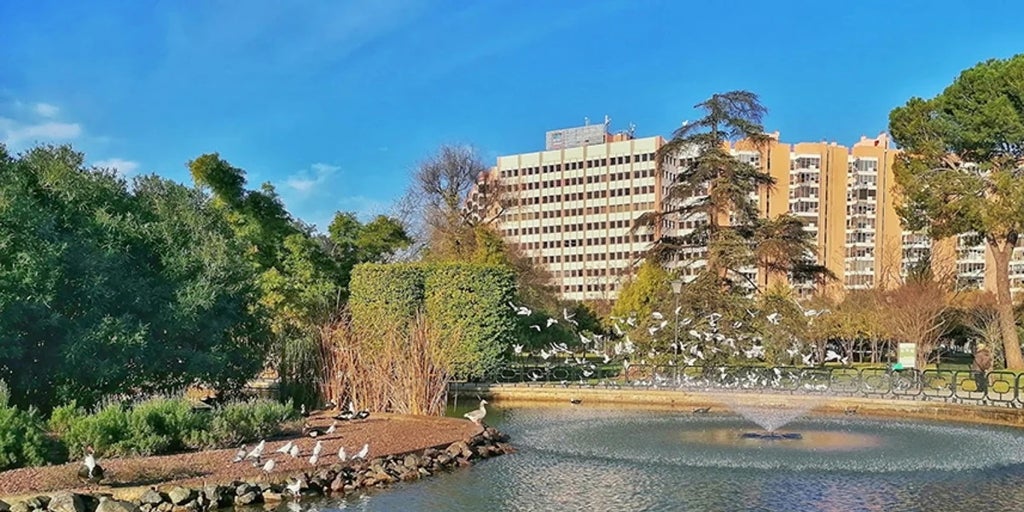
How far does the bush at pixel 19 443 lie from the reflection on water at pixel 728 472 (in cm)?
287

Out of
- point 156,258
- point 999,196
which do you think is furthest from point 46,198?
point 999,196

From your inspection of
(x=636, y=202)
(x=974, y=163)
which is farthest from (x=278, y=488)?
(x=636, y=202)

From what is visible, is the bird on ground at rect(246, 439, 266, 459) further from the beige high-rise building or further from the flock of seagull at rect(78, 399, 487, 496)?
the beige high-rise building

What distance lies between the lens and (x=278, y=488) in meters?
8.55

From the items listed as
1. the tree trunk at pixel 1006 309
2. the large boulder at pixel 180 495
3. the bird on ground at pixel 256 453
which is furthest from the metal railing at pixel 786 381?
the large boulder at pixel 180 495

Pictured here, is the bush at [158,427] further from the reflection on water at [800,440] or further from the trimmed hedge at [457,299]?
the trimmed hedge at [457,299]

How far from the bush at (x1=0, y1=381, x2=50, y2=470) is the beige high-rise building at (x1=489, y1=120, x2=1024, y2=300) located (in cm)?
6264

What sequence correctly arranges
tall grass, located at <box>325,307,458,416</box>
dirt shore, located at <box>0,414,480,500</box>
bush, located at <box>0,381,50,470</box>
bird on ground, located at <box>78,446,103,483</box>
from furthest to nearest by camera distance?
tall grass, located at <box>325,307,458,416</box> < bush, located at <box>0,381,50,470</box> < bird on ground, located at <box>78,446,103,483</box> < dirt shore, located at <box>0,414,480,500</box>

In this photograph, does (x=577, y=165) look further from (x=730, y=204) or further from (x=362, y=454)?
(x=362, y=454)

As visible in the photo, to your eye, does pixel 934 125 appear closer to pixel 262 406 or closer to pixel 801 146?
pixel 262 406

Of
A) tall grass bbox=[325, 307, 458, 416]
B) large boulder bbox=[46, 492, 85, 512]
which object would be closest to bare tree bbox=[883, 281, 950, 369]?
tall grass bbox=[325, 307, 458, 416]

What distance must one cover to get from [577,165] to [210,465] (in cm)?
7190

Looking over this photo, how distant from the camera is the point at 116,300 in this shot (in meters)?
12.2

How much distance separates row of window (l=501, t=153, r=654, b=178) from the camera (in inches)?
2992
